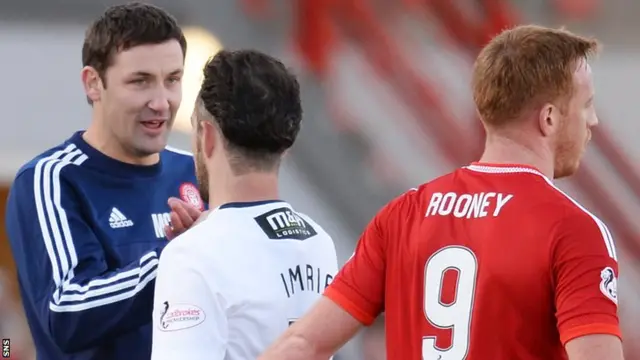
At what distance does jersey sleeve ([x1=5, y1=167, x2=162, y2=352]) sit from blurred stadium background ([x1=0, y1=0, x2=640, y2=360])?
2917 millimetres

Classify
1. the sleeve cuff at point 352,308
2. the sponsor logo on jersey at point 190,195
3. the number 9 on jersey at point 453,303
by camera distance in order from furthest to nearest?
the sponsor logo on jersey at point 190,195 → the sleeve cuff at point 352,308 → the number 9 on jersey at point 453,303

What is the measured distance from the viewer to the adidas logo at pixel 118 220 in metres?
2.60

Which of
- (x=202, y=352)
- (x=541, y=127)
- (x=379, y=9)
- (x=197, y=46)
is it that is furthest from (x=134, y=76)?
(x=379, y=9)

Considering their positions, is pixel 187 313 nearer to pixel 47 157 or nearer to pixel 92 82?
pixel 47 157

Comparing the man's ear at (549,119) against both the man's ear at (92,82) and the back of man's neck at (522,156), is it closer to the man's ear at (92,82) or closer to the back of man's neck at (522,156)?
the back of man's neck at (522,156)

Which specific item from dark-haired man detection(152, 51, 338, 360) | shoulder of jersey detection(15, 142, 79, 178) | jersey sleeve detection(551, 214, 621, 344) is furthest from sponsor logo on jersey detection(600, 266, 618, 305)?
shoulder of jersey detection(15, 142, 79, 178)

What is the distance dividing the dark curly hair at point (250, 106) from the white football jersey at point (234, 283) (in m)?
0.10

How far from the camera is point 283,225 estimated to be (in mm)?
2152

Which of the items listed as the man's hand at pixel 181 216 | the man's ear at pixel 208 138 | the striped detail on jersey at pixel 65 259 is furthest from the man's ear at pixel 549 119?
the striped detail on jersey at pixel 65 259

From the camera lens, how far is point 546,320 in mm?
1829

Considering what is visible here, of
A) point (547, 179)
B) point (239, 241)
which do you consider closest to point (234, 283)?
point (239, 241)

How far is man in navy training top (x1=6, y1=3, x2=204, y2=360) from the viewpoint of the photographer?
2.36m

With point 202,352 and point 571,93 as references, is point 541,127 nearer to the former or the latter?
point 571,93

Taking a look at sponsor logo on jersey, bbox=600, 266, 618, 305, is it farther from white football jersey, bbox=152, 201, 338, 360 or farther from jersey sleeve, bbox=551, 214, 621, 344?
white football jersey, bbox=152, 201, 338, 360
